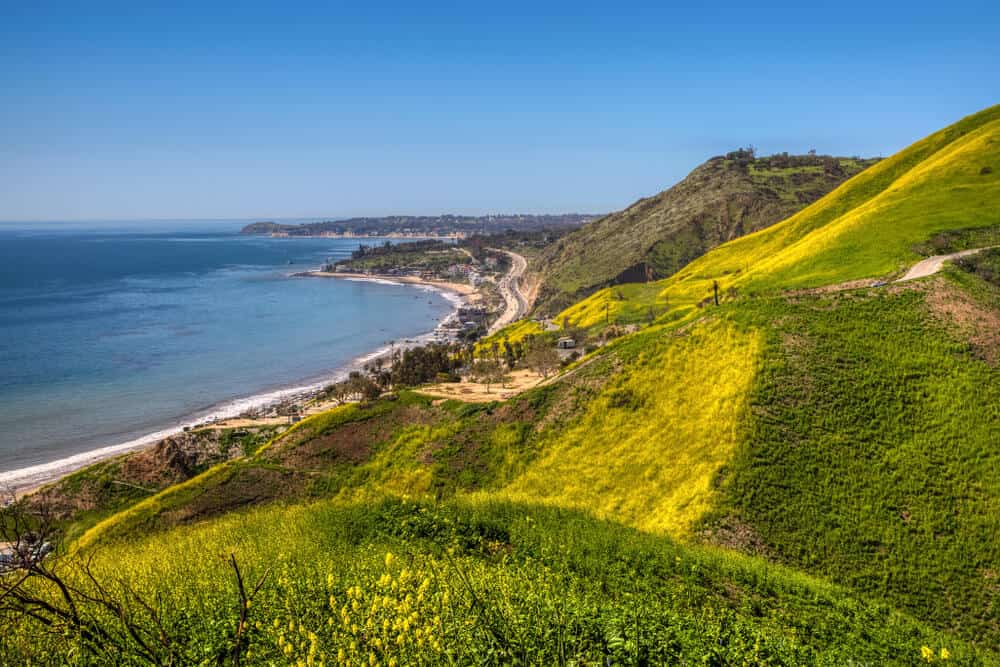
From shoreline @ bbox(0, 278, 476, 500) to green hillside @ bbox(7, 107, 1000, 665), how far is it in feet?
51.6

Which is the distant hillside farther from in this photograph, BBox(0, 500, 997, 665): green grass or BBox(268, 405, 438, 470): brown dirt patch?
BBox(0, 500, 997, 665): green grass

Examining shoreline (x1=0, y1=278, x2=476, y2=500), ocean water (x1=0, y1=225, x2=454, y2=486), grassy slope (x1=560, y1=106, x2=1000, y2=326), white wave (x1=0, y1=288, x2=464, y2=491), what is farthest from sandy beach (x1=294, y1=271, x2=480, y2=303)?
grassy slope (x1=560, y1=106, x2=1000, y2=326)

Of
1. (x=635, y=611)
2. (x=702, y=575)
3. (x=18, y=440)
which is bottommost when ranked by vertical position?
(x=18, y=440)

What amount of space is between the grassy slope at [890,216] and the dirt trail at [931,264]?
1.32 metres

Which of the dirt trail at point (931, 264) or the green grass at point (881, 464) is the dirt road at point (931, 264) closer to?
the dirt trail at point (931, 264)

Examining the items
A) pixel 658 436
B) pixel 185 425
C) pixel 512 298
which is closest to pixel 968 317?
pixel 658 436

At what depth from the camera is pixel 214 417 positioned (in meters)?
60.6

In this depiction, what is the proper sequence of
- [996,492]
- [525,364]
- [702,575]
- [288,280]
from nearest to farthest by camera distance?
[702,575], [996,492], [525,364], [288,280]

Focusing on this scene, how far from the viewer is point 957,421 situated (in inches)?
776

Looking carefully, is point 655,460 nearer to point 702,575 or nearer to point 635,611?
point 702,575

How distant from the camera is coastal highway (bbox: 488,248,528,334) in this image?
374 ft

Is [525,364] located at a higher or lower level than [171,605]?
lower

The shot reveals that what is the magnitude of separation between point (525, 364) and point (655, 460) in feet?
123

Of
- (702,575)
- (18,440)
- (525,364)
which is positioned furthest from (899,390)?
(18,440)
